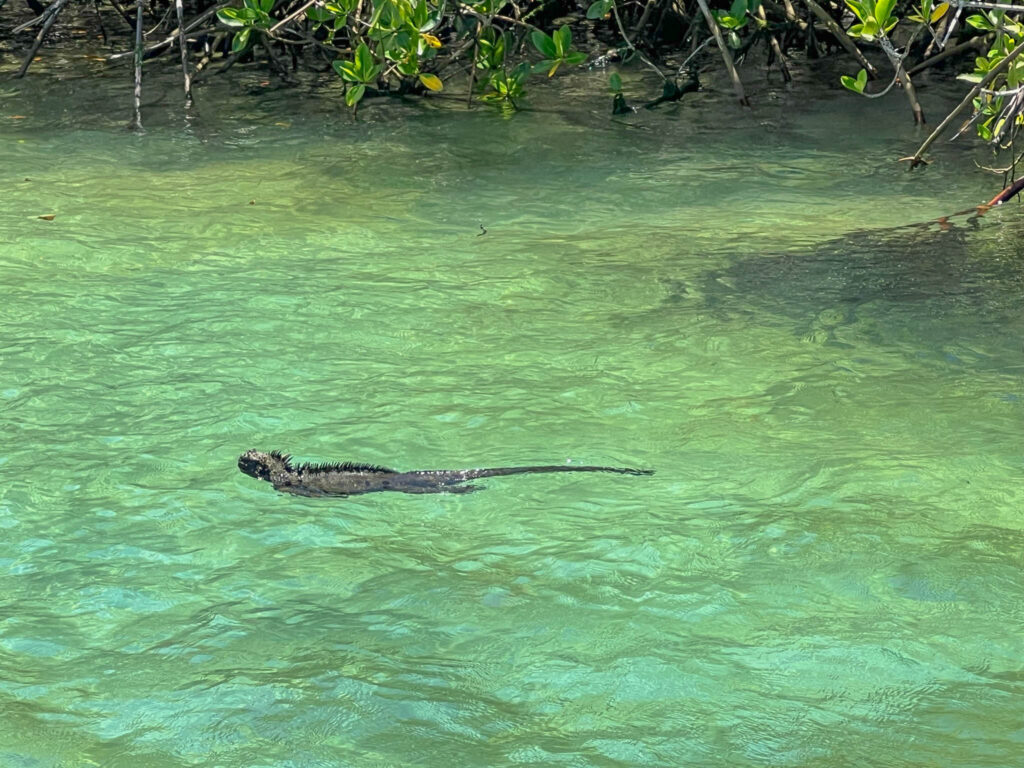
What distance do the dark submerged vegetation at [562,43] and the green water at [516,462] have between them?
85 centimetres

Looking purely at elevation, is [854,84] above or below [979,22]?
below

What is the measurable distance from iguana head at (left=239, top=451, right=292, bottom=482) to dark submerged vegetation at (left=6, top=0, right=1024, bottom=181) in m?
3.33

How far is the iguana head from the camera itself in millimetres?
4078

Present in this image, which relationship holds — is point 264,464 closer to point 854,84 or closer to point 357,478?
point 357,478

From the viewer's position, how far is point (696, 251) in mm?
6465

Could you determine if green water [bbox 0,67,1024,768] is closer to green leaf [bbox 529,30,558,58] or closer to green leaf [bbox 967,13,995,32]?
green leaf [bbox 529,30,558,58]

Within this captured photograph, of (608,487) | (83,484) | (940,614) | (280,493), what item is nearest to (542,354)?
(608,487)

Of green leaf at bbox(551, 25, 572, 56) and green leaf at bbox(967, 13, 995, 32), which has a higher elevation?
green leaf at bbox(967, 13, 995, 32)

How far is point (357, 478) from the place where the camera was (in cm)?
406

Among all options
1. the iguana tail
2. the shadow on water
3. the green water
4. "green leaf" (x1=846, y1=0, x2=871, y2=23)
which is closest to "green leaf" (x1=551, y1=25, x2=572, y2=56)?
the green water

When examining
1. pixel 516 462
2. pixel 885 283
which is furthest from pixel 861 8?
pixel 516 462

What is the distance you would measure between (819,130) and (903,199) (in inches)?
68.3

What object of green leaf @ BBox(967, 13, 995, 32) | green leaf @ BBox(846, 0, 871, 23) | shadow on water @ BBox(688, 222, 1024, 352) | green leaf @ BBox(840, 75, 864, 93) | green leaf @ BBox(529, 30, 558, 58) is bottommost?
shadow on water @ BBox(688, 222, 1024, 352)

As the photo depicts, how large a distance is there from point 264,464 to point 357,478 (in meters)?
0.31
